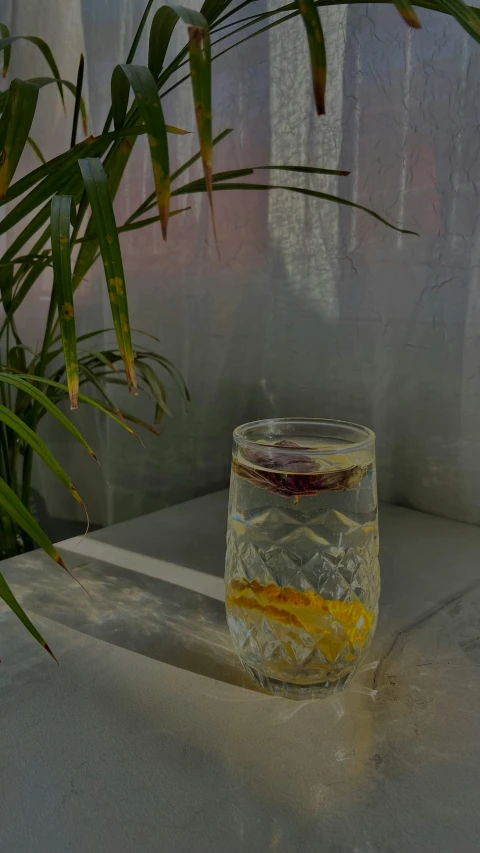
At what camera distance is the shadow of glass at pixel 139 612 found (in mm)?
582

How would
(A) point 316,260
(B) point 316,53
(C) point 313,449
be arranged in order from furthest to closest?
(A) point 316,260
(C) point 313,449
(B) point 316,53

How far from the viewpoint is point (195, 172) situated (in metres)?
1.17

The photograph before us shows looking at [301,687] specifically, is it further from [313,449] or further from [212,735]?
[313,449]

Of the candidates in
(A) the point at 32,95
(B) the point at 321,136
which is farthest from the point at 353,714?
(B) the point at 321,136

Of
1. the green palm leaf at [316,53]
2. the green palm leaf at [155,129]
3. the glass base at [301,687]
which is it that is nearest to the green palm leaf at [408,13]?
the green palm leaf at [316,53]

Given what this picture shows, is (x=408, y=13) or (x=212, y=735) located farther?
(x=212, y=735)

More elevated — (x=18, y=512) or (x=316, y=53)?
(x=316, y=53)

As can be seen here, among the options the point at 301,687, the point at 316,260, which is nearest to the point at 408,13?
the point at 301,687

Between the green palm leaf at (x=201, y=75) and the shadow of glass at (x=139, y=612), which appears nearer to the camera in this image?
the green palm leaf at (x=201, y=75)

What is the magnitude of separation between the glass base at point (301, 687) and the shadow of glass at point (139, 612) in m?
0.02

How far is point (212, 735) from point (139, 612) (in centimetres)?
21

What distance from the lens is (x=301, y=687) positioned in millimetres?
501

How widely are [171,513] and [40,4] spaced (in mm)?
1001

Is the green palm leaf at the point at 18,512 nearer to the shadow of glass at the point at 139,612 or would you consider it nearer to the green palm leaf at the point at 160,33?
the shadow of glass at the point at 139,612
